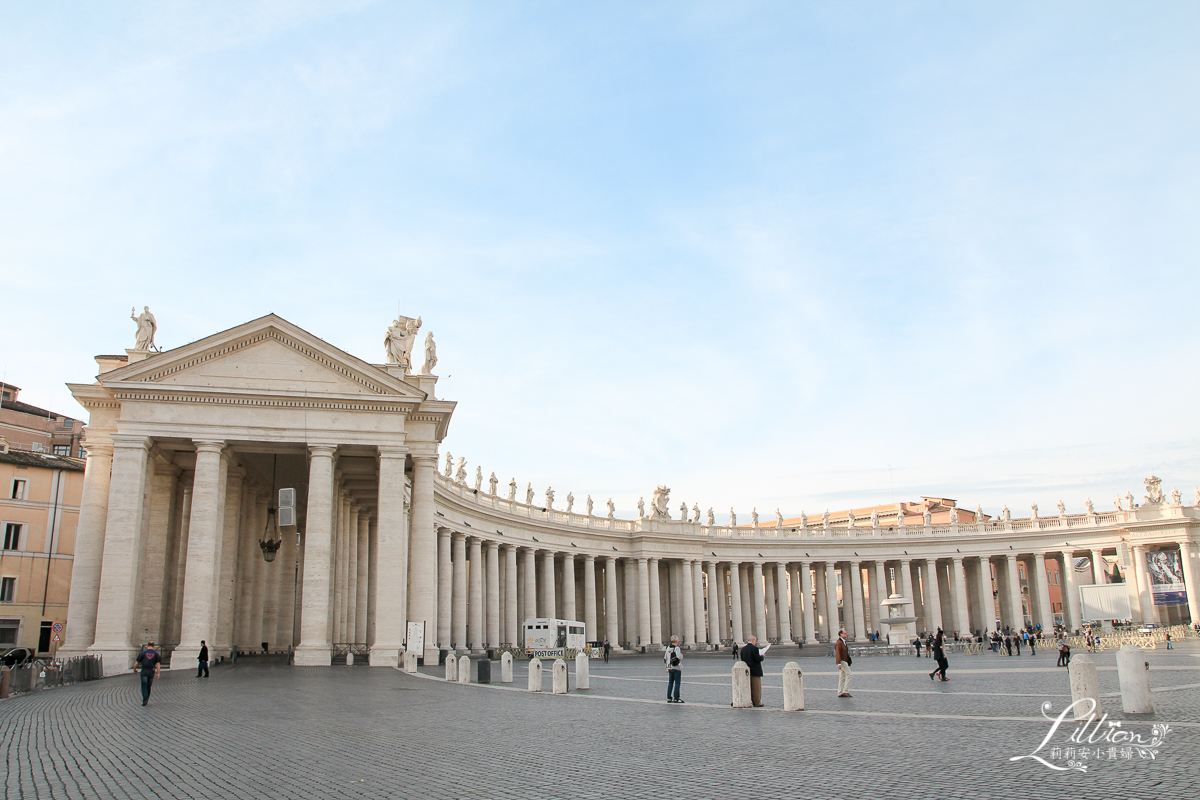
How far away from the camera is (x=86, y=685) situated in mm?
32750

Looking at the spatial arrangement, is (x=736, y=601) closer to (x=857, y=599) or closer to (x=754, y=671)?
(x=857, y=599)

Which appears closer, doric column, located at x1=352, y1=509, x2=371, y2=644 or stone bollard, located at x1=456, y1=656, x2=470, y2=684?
stone bollard, located at x1=456, y1=656, x2=470, y2=684

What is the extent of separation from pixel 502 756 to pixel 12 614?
62939mm

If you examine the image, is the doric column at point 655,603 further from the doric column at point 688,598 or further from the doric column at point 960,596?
the doric column at point 960,596

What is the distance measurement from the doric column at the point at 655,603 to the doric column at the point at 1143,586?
162 ft

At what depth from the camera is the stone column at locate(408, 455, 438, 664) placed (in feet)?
150

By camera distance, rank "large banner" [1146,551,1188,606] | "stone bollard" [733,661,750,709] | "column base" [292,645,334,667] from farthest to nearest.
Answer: "large banner" [1146,551,1188,606], "column base" [292,645,334,667], "stone bollard" [733,661,750,709]

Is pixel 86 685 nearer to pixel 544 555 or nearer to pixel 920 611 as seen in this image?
pixel 544 555

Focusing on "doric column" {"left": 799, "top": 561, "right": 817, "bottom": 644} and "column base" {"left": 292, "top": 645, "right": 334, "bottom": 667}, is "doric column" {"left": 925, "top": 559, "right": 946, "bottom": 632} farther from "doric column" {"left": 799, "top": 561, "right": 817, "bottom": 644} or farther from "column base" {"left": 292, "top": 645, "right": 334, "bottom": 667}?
"column base" {"left": 292, "top": 645, "right": 334, "bottom": 667}

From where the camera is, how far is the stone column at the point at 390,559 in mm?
42688

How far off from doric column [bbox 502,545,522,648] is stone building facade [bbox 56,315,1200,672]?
0.19 metres

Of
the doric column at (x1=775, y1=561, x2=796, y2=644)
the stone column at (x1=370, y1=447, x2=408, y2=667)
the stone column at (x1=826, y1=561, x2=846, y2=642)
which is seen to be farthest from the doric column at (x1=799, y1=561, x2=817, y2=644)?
the stone column at (x1=370, y1=447, x2=408, y2=667)

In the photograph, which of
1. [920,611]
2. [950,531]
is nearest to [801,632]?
[920,611]

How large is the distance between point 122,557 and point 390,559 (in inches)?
489
